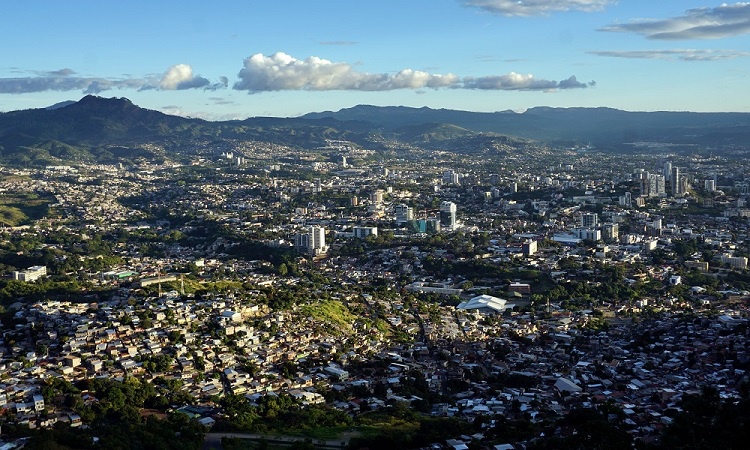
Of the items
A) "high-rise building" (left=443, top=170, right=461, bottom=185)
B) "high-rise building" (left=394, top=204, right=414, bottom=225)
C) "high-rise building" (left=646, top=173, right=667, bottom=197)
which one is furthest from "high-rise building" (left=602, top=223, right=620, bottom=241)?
"high-rise building" (left=443, top=170, right=461, bottom=185)

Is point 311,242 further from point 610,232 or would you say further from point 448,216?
point 610,232

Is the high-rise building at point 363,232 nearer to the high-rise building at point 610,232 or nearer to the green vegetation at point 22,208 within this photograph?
the high-rise building at point 610,232

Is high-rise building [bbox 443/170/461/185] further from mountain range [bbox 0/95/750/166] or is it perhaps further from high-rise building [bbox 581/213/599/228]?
mountain range [bbox 0/95/750/166]

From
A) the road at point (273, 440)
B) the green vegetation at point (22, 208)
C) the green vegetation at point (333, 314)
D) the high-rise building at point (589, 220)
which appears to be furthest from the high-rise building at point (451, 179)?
the road at point (273, 440)

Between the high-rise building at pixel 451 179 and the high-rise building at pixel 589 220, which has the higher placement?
the high-rise building at pixel 451 179

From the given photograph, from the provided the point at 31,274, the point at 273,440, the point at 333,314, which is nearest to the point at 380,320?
the point at 333,314

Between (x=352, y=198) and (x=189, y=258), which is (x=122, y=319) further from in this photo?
(x=352, y=198)

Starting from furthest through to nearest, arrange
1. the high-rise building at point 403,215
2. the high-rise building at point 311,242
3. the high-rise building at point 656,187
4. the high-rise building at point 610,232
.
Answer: the high-rise building at point 656,187
the high-rise building at point 403,215
the high-rise building at point 610,232
the high-rise building at point 311,242
